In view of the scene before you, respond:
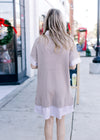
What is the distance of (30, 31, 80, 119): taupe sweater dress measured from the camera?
262 cm

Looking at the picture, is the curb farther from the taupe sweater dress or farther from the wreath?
the taupe sweater dress

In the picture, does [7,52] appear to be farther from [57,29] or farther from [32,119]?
[57,29]

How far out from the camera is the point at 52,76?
2656 mm

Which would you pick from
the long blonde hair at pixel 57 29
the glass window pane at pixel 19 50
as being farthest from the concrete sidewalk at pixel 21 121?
the glass window pane at pixel 19 50

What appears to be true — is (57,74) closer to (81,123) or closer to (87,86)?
(81,123)

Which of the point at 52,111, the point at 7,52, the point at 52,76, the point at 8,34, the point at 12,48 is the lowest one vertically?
the point at 52,111

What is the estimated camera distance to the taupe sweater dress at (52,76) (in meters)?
2.62

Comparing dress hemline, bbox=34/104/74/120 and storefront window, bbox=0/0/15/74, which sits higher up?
storefront window, bbox=0/0/15/74

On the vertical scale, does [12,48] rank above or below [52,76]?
above

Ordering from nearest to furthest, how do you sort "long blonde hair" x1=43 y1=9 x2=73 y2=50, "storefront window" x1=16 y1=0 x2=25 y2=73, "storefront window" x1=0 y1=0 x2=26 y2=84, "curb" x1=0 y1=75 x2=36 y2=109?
"long blonde hair" x1=43 y1=9 x2=73 y2=50
"curb" x1=0 y1=75 x2=36 y2=109
"storefront window" x1=0 y1=0 x2=26 y2=84
"storefront window" x1=16 y1=0 x2=25 y2=73

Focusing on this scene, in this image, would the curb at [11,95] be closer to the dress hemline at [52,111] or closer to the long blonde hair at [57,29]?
the dress hemline at [52,111]

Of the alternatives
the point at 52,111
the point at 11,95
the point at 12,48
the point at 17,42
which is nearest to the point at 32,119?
the point at 52,111

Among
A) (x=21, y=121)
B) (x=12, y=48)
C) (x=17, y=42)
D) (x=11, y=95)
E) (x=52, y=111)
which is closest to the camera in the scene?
(x=52, y=111)

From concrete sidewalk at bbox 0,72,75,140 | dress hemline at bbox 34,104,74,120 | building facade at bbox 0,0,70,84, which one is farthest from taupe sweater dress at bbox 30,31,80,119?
building facade at bbox 0,0,70,84
